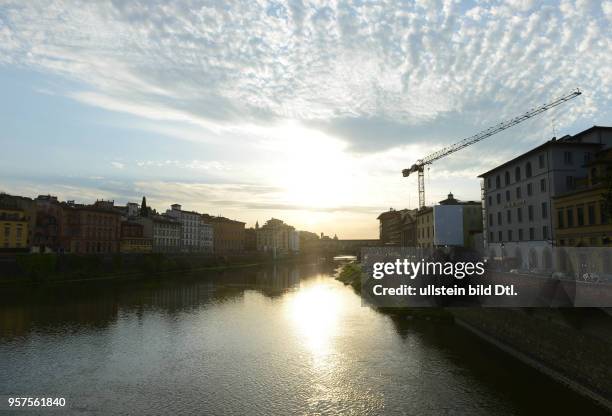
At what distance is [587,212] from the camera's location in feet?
164

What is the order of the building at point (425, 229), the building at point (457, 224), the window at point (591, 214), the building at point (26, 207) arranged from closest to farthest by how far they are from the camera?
the window at point (591, 214) < the building at point (26, 207) < the building at point (457, 224) < the building at point (425, 229)

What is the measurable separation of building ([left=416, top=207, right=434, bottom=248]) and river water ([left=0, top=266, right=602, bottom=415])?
5869cm

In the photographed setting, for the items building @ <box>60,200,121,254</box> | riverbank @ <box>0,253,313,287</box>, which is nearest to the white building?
riverbank @ <box>0,253,313,287</box>

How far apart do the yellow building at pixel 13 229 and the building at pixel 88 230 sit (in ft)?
42.6

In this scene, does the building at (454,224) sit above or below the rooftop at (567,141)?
below

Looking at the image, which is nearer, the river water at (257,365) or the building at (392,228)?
the river water at (257,365)

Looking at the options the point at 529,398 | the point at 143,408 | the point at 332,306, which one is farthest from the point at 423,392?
the point at 332,306

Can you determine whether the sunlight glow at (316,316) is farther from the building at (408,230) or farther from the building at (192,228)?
the building at (192,228)

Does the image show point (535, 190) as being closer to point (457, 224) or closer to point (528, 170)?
point (528, 170)

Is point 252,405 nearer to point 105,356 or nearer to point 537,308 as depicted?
point 105,356

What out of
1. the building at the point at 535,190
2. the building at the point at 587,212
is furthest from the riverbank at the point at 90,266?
the building at the point at 587,212

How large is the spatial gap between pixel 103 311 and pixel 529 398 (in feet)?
154

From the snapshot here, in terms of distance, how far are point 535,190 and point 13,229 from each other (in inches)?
3877

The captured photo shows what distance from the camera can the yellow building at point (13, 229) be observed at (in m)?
82.8
